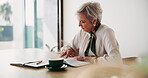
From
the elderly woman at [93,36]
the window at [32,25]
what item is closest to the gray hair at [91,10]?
the elderly woman at [93,36]

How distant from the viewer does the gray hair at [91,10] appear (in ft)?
6.08

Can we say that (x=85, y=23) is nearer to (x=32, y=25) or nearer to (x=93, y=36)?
(x=93, y=36)

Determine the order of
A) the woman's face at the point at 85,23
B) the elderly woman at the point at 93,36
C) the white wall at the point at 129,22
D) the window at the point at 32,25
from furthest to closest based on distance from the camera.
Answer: the window at the point at 32,25 < the white wall at the point at 129,22 < the woman's face at the point at 85,23 < the elderly woman at the point at 93,36

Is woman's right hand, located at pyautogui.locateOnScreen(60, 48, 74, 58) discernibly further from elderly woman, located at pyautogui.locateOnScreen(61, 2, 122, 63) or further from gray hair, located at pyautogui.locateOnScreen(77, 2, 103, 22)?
gray hair, located at pyautogui.locateOnScreen(77, 2, 103, 22)

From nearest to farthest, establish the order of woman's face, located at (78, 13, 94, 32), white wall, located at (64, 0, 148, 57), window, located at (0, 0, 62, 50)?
woman's face, located at (78, 13, 94, 32) < white wall, located at (64, 0, 148, 57) < window, located at (0, 0, 62, 50)

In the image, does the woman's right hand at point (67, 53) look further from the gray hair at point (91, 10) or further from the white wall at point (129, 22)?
the white wall at point (129, 22)

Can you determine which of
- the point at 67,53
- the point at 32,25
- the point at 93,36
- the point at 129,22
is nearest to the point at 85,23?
the point at 93,36

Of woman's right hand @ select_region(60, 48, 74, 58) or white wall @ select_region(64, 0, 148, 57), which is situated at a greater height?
white wall @ select_region(64, 0, 148, 57)

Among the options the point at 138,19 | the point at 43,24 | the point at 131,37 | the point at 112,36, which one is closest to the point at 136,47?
the point at 131,37

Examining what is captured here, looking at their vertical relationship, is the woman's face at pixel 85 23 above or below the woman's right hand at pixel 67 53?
above

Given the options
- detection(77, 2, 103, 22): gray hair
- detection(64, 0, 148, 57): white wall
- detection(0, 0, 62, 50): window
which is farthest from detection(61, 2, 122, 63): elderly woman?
detection(0, 0, 62, 50): window

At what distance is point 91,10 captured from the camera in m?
1.86

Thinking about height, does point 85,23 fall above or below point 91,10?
below

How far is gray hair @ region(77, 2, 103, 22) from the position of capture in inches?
72.9
